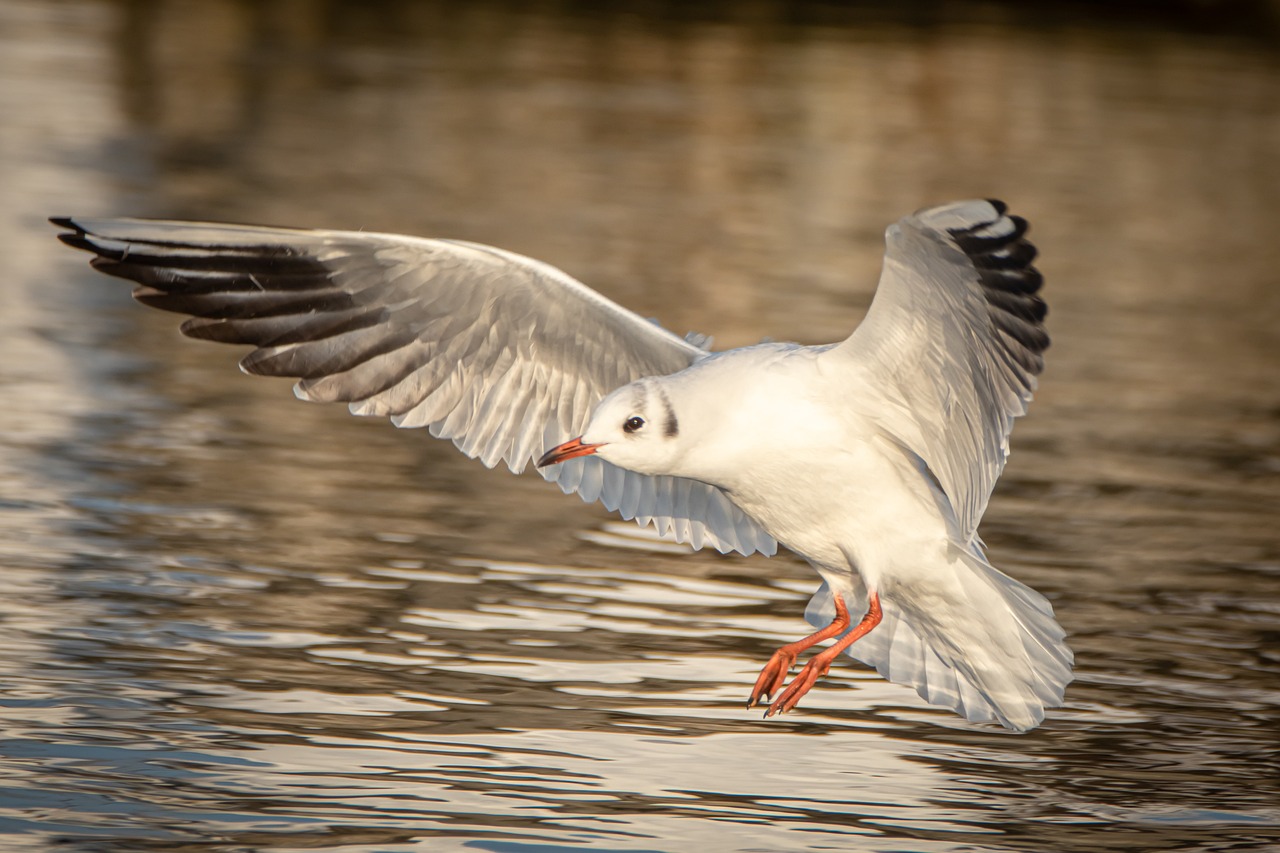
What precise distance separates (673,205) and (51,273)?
6.26 metres

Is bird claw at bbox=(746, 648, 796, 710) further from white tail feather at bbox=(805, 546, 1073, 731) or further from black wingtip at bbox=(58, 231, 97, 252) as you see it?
black wingtip at bbox=(58, 231, 97, 252)

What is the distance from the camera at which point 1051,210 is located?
20.4 m

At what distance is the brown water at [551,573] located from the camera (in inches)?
250

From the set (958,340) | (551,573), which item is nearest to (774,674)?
(958,340)

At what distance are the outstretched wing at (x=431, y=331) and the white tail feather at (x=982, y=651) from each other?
0.77 meters

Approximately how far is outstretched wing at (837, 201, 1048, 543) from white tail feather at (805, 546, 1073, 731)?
191 millimetres

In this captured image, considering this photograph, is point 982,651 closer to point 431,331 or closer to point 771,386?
point 771,386

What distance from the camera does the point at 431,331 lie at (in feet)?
23.6

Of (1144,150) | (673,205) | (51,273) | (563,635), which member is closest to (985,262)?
(563,635)

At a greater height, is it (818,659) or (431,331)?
(431,331)

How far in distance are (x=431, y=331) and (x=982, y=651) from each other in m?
1.91

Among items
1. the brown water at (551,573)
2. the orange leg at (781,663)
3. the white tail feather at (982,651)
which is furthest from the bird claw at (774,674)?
the white tail feather at (982,651)

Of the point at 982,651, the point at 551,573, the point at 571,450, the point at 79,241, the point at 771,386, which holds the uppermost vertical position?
the point at 79,241

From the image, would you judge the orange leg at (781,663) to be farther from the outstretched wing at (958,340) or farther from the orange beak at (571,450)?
the orange beak at (571,450)
